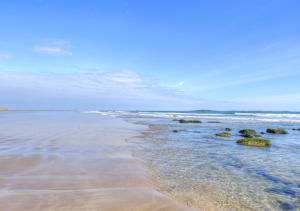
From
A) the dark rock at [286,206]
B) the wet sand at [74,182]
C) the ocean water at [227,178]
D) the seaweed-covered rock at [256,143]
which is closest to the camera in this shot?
the wet sand at [74,182]

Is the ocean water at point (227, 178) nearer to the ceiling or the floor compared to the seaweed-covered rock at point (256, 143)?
nearer to the floor

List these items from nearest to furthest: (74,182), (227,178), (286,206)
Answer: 1. (286,206)
2. (74,182)
3. (227,178)

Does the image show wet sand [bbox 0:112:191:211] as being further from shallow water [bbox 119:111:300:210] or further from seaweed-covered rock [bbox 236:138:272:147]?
seaweed-covered rock [bbox 236:138:272:147]

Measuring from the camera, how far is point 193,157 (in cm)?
950

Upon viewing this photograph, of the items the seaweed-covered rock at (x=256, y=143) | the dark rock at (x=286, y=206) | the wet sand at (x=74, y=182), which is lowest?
the dark rock at (x=286, y=206)

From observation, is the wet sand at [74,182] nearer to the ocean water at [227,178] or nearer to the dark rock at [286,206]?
the ocean water at [227,178]

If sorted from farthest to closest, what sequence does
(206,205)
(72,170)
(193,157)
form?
(193,157) < (72,170) < (206,205)

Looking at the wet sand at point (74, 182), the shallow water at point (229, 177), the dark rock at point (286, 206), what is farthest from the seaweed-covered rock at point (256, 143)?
the dark rock at point (286, 206)

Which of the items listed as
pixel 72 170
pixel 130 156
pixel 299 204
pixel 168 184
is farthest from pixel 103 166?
pixel 299 204

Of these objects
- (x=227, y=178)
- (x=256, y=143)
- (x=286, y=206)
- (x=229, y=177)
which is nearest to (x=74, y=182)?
(x=227, y=178)

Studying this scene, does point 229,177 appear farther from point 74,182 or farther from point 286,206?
point 74,182

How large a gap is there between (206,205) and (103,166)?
3768mm

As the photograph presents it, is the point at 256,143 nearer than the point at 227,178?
No

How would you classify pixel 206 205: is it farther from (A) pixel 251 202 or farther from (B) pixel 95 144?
(B) pixel 95 144
